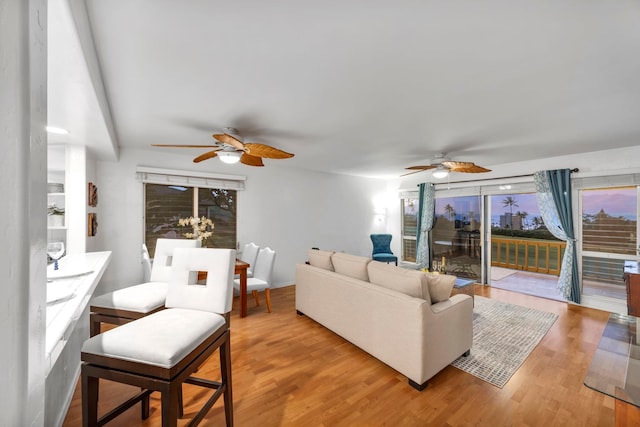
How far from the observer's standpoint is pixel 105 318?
185 cm

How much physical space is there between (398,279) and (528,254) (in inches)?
210

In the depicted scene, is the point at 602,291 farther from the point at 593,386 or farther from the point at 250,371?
the point at 250,371

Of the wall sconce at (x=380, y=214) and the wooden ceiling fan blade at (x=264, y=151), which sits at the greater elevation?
the wooden ceiling fan blade at (x=264, y=151)

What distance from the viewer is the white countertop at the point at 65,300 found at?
37.8 inches

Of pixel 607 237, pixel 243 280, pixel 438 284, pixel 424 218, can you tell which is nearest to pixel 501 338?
pixel 438 284

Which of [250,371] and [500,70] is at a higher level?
[500,70]

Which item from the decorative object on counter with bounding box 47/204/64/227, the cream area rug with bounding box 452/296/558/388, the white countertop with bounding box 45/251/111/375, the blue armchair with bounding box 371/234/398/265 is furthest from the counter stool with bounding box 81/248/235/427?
the blue armchair with bounding box 371/234/398/265

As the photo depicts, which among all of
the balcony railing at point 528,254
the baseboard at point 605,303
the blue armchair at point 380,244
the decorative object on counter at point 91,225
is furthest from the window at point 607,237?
the decorative object on counter at point 91,225

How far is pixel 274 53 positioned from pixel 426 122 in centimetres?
182

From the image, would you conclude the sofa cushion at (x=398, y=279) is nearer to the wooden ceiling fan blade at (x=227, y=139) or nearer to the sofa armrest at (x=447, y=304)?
the sofa armrest at (x=447, y=304)

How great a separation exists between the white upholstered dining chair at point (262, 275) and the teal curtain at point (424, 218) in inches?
142

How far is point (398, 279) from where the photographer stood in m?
2.34

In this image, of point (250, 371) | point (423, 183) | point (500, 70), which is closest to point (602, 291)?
point (423, 183)

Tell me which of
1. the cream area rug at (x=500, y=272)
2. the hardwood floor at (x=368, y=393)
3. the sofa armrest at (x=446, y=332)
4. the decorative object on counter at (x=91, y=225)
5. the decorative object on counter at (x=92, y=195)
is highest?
the decorative object on counter at (x=92, y=195)
